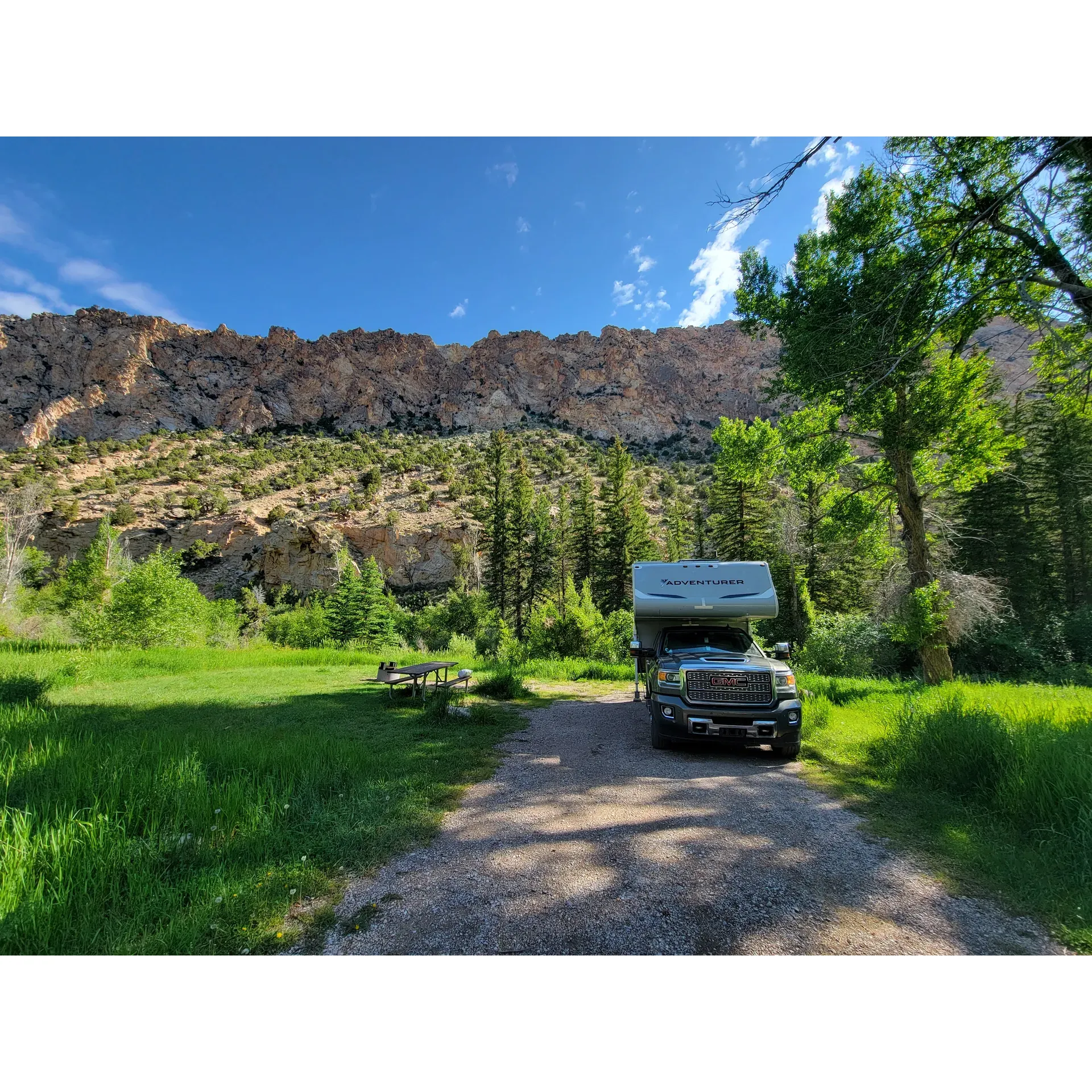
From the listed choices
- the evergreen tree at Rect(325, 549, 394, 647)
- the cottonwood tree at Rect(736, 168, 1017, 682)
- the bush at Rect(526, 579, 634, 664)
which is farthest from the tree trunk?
the evergreen tree at Rect(325, 549, 394, 647)

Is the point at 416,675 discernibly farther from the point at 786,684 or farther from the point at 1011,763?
the point at 1011,763

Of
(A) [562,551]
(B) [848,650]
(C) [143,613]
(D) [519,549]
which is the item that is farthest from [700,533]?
(C) [143,613]

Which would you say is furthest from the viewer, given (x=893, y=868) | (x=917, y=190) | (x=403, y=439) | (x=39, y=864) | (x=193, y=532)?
(x=403, y=439)

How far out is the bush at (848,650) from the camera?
55.1 ft

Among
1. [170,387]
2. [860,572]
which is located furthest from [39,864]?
[170,387]

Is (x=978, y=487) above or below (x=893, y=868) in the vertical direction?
above

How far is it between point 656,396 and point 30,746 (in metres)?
111

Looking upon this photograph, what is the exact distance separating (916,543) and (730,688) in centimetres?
802

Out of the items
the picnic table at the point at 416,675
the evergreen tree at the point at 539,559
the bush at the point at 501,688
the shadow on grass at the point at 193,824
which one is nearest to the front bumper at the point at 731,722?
the shadow on grass at the point at 193,824

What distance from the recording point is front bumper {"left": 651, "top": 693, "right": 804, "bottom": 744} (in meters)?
6.15

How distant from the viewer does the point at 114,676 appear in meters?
12.1

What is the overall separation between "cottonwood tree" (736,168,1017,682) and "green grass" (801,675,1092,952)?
4079mm

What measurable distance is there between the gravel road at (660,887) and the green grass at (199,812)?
50 cm

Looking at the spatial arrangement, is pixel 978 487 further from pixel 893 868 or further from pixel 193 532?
pixel 193 532
